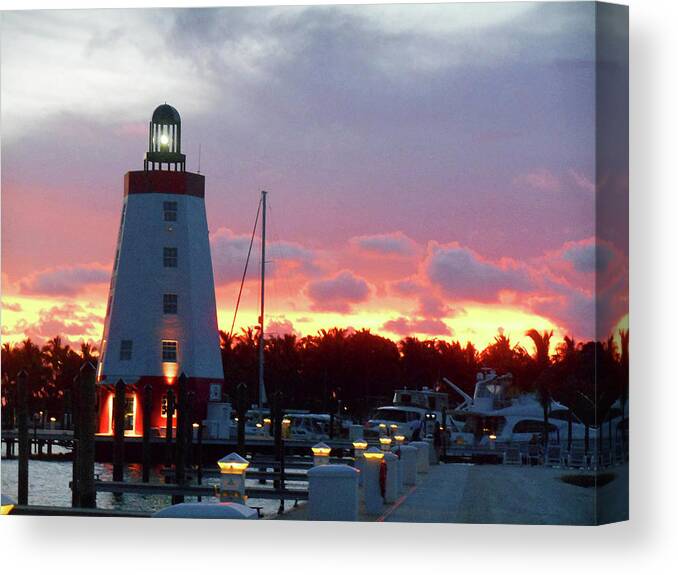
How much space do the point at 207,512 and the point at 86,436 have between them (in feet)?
21.0

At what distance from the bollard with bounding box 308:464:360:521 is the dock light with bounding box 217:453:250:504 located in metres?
2.08

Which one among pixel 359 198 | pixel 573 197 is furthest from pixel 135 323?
pixel 573 197

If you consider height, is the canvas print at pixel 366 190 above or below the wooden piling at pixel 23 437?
above

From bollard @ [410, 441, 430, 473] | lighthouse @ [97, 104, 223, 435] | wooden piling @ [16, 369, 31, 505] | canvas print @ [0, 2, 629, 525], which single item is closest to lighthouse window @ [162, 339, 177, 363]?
lighthouse @ [97, 104, 223, 435]

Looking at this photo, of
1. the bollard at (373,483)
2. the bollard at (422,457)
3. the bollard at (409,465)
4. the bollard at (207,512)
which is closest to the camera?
the bollard at (207,512)

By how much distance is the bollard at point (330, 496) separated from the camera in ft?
47.2

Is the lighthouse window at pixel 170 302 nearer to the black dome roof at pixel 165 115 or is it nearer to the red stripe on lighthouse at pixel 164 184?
the red stripe on lighthouse at pixel 164 184

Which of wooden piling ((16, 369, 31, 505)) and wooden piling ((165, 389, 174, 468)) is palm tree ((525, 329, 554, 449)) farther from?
wooden piling ((165, 389, 174, 468))

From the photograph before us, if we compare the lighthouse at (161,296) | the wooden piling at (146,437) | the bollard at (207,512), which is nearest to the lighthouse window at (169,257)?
the lighthouse at (161,296)

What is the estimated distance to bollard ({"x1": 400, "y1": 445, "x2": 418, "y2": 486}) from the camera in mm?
19562

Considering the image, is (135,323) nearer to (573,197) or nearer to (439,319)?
(439,319)

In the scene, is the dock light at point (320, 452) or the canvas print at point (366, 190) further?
the dock light at point (320, 452)

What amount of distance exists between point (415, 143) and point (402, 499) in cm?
409

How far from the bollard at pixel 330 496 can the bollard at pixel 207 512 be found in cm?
69
